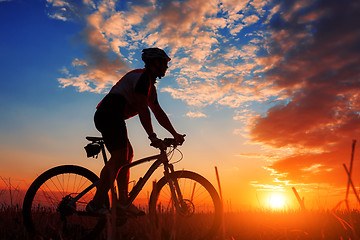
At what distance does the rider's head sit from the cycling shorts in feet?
2.35

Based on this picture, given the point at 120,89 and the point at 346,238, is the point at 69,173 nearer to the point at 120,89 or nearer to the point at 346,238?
the point at 120,89

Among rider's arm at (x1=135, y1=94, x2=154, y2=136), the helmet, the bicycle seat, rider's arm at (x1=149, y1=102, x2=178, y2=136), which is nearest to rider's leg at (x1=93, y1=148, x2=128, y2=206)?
the bicycle seat

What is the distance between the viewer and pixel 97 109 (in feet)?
14.4

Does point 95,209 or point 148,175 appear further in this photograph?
point 148,175

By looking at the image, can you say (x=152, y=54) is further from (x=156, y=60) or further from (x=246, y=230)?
(x=246, y=230)

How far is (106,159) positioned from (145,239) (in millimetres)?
1380

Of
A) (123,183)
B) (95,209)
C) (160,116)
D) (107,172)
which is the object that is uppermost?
(160,116)

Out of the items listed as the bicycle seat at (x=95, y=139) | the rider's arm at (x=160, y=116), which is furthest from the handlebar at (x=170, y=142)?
the bicycle seat at (x=95, y=139)

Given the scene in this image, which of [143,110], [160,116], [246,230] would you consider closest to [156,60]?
[143,110]

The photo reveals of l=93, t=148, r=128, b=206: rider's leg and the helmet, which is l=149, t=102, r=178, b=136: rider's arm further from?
Result: l=93, t=148, r=128, b=206: rider's leg

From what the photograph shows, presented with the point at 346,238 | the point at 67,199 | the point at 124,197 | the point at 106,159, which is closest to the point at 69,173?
the point at 67,199

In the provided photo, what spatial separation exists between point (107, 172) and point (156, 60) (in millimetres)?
1902

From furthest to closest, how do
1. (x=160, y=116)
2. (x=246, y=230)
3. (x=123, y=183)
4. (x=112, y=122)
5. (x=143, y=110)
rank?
(x=246, y=230), (x=160, y=116), (x=123, y=183), (x=112, y=122), (x=143, y=110)

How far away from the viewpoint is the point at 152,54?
456 centimetres
